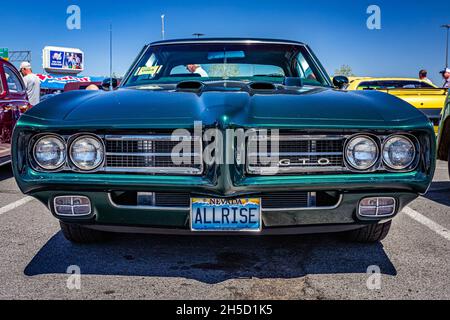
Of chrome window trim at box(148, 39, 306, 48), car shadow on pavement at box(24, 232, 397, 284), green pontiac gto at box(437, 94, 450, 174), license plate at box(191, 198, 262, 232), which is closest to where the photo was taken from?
license plate at box(191, 198, 262, 232)

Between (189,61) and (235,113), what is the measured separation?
175 cm

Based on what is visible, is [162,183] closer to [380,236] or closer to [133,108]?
[133,108]

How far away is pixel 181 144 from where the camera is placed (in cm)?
253

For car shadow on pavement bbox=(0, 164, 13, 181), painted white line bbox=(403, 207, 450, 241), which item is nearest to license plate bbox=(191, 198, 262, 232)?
painted white line bbox=(403, 207, 450, 241)

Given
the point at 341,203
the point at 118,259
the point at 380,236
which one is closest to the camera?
the point at 341,203

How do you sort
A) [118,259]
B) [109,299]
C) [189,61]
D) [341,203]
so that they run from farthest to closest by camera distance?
[189,61] → [118,259] → [341,203] → [109,299]

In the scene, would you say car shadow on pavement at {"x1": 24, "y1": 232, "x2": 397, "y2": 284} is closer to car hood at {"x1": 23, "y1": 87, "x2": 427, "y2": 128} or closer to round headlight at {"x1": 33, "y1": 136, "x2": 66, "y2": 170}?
round headlight at {"x1": 33, "y1": 136, "x2": 66, "y2": 170}

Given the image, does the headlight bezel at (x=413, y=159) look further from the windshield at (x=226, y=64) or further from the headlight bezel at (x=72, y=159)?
the headlight bezel at (x=72, y=159)

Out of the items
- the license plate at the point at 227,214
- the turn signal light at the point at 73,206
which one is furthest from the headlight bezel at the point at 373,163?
the turn signal light at the point at 73,206

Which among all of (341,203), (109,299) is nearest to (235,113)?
(341,203)

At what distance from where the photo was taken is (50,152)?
103 inches

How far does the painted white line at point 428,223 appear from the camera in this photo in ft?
12.1

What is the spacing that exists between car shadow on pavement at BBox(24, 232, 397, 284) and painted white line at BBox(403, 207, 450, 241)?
71 cm

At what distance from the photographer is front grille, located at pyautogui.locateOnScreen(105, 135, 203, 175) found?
251cm
